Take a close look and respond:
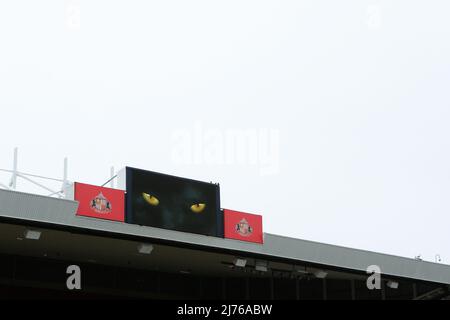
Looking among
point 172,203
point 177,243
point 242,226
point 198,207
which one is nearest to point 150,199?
point 172,203

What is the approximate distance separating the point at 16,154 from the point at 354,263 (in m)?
10.7

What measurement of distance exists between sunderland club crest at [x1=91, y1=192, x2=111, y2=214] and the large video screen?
24.1 inches

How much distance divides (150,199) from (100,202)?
158 cm

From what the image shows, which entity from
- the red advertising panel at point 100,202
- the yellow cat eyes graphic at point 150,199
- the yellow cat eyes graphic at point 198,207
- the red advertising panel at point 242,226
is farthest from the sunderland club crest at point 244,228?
the red advertising panel at point 100,202

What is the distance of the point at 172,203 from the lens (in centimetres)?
2114

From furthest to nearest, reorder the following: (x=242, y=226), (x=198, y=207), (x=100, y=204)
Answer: (x=242, y=226)
(x=198, y=207)
(x=100, y=204)

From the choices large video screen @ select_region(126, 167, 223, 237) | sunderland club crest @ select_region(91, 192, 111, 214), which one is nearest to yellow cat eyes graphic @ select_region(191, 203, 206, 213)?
large video screen @ select_region(126, 167, 223, 237)

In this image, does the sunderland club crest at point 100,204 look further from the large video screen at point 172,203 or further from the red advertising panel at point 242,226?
the red advertising panel at point 242,226

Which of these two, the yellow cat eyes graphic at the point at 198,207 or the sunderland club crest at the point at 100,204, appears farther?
the yellow cat eyes graphic at the point at 198,207

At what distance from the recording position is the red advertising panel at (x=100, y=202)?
19297mm

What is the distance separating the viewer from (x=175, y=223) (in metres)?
21.0

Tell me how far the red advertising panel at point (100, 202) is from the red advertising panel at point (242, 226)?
3.35m

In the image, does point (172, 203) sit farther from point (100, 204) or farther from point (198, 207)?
point (100, 204)
